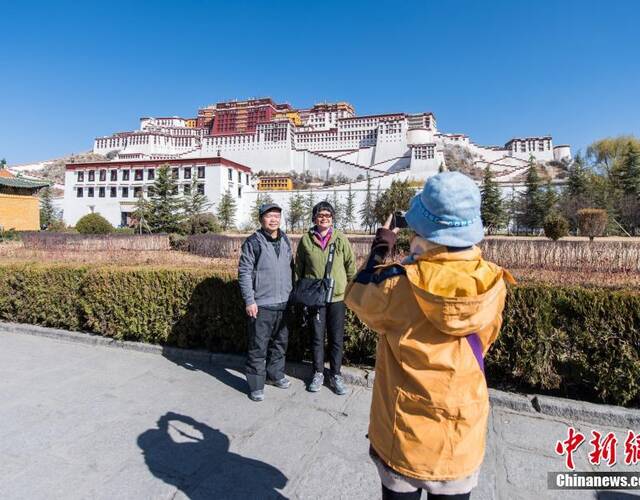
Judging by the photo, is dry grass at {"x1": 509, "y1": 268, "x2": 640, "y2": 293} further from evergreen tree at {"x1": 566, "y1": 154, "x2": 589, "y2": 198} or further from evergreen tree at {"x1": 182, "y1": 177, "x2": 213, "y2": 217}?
evergreen tree at {"x1": 566, "y1": 154, "x2": 589, "y2": 198}

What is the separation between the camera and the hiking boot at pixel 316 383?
3660 millimetres

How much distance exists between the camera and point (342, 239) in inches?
149

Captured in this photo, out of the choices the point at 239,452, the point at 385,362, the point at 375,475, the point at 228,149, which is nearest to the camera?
the point at 385,362

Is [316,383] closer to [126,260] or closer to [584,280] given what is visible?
[584,280]

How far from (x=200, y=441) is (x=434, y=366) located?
218cm

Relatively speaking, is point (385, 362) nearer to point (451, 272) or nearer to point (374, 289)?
point (374, 289)

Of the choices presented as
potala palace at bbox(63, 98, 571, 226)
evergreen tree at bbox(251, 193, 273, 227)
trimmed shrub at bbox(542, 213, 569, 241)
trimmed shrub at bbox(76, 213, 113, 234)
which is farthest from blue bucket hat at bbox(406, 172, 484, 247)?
potala palace at bbox(63, 98, 571, 226)

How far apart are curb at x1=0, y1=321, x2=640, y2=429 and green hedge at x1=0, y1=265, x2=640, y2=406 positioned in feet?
0.39

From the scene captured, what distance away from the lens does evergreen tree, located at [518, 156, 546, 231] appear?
38500 millimetres

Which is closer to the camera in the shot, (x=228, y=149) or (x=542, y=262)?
(x=542, y=262)

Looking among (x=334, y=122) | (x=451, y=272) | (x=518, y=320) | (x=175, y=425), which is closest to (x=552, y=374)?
(x=518, y=320)

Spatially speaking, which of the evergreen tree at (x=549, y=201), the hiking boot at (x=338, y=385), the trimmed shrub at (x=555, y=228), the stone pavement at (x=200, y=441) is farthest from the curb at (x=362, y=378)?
the evergreen tree at (x=549, y=201)

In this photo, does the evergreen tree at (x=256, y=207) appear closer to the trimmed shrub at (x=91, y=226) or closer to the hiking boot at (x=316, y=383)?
the trimmed shrub at (x=91, y=226)

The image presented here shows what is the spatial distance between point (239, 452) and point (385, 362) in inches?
67.9
